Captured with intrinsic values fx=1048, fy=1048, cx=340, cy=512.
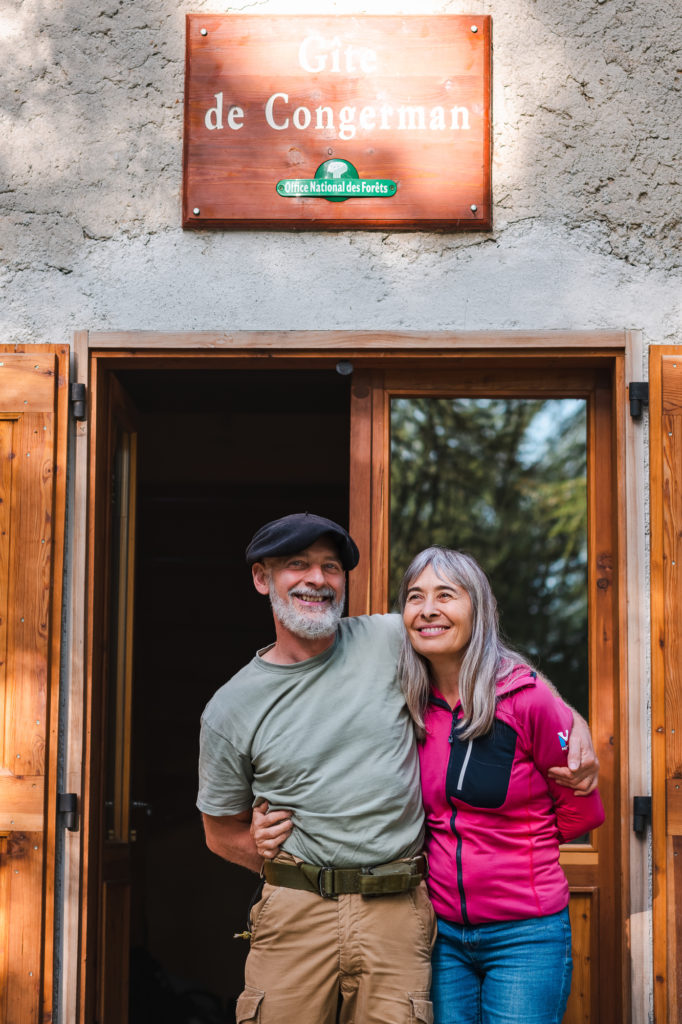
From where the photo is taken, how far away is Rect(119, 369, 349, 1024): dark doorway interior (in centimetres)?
641

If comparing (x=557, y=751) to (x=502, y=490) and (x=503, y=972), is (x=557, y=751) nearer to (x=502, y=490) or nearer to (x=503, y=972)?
(x=503, y=972)

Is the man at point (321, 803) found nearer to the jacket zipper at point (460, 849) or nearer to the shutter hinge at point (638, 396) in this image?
the jacket zipper at point (460, 849)

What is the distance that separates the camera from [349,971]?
8.92ft

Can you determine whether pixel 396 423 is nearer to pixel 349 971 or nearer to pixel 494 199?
pixel 494 199

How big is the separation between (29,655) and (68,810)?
520 mm

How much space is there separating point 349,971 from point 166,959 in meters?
4.20

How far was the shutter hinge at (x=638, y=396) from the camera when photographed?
11.5ft

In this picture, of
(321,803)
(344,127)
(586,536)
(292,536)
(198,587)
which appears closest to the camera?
(321,803)

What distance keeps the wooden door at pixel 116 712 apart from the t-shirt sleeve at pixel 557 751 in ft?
5.41

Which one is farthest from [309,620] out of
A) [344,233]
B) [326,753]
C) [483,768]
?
[344,233]

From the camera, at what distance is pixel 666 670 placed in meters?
3.38

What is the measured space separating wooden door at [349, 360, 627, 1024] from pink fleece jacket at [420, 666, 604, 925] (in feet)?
2.87

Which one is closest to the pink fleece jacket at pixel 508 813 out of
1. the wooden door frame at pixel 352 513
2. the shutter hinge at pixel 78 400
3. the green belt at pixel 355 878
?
the green belt at pixel 355 878

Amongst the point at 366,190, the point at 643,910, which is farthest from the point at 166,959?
the point at 366,190
